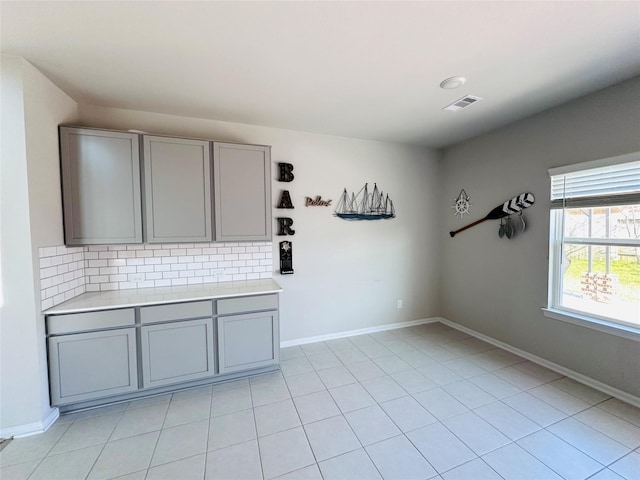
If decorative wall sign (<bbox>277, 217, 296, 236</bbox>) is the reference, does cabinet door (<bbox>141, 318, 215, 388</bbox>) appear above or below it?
below

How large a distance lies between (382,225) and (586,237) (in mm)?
2039

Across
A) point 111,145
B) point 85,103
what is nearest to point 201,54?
point 111,145

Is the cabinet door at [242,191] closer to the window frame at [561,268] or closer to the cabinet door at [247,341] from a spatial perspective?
the cabinet door at [247,341]

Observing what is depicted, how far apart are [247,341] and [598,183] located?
345 centimetres

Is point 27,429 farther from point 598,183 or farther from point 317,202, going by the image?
point 598,183

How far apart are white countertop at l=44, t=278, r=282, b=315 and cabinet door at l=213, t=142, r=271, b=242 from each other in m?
0.50

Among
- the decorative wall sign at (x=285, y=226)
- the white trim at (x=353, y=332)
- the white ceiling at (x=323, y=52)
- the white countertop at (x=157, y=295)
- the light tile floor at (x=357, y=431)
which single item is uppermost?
the white ceiling at (x=323, y=52)

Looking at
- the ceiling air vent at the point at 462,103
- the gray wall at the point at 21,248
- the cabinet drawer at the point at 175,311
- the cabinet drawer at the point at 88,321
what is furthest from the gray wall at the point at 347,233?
the cabinet drawer at the point at 88,321

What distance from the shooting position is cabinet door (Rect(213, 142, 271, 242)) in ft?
8.51

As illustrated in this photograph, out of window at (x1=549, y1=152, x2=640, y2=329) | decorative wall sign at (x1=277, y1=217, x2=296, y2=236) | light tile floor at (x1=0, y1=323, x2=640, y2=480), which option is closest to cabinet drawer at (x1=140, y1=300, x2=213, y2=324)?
light tile floor at (x1=0, y1=323, x2=640, y2=480)

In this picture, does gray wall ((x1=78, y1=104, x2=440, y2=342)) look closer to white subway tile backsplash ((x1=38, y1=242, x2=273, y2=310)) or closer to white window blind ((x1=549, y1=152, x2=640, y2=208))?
white subway tile backsplash ((x1=38, y1=242, x2=273, y2=310))

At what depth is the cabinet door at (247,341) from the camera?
2430 millimetres

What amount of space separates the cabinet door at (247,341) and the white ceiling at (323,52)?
2029mm

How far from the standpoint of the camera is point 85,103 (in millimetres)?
2479
